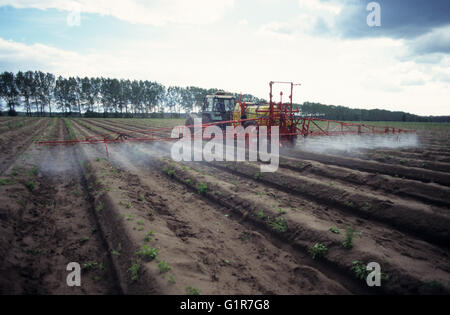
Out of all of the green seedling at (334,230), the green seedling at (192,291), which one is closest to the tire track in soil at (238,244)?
the green seedling at (192,291)

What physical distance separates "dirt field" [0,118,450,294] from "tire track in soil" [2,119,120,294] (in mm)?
21

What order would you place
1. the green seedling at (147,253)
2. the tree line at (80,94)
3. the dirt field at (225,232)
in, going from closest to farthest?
the dirt field at (225,232) → the green seedling at (147,253) → the tree line at (80,94)

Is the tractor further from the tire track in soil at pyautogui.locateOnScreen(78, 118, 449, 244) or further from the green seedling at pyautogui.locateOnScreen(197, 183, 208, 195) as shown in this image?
the tire track in soil at pyautogui.locateOnScreen(78, 118, 449, 244)

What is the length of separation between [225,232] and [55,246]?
10.6 feet

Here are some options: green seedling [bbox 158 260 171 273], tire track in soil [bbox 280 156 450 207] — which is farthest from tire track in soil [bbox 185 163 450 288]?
green seedling [bbox 158 260 171 273]

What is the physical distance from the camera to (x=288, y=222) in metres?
5.20

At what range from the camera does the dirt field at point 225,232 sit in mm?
3574

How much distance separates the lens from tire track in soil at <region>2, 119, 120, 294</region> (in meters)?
3.51

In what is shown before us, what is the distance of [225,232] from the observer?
5.14 meters

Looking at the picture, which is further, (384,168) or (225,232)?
(384,168)

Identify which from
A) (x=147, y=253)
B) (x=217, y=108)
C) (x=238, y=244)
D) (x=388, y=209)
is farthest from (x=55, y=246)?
(x=217, y=108)

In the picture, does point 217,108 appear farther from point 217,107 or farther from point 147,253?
point 147,253

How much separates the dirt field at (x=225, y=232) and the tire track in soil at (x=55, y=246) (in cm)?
2

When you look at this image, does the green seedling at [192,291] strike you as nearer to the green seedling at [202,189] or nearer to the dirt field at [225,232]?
the dirt field at [225,232]
